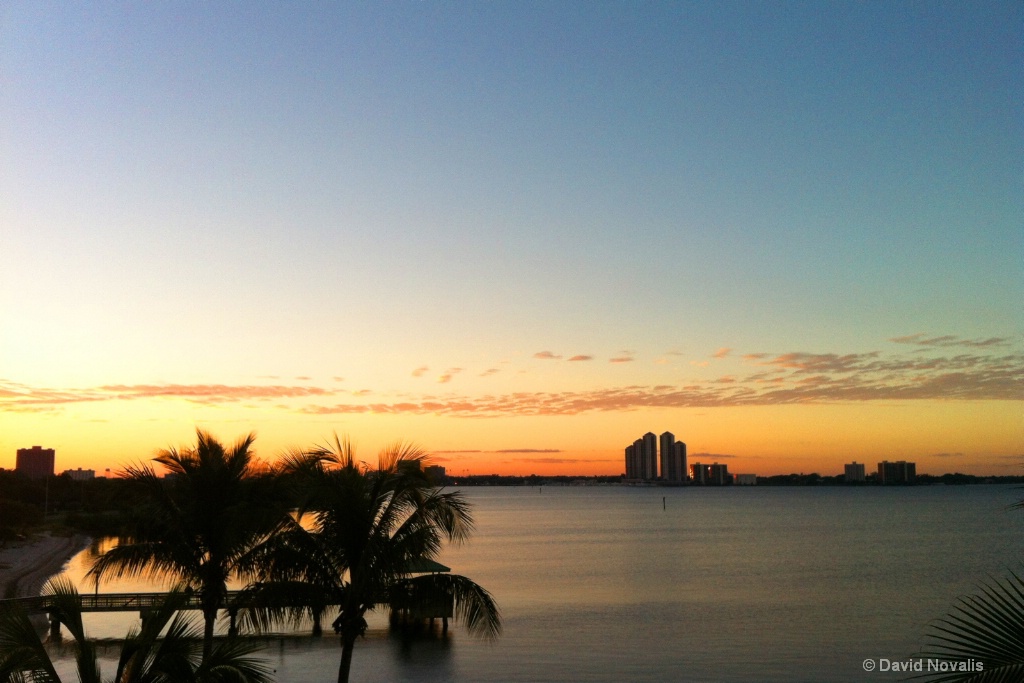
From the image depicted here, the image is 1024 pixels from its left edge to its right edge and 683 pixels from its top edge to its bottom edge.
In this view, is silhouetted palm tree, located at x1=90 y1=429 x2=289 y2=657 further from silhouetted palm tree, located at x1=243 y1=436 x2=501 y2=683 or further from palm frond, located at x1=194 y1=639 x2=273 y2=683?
palm frond, located at x1=194 y1=639 x2=273 y2=683

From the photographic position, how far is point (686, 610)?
55156 mm

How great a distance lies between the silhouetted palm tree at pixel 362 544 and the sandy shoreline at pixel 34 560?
47233 mm

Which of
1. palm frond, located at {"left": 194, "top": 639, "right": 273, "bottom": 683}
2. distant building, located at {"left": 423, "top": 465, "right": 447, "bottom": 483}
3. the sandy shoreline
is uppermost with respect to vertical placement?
distant building, located at {"left": 423, "top": 465, "right": 447, "bottom": 483}

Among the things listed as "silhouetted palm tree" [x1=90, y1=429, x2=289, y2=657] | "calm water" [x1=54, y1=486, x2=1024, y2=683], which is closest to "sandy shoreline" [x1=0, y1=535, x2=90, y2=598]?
"calm water" [x1=54, y1=486, x2=1024, y2=683]

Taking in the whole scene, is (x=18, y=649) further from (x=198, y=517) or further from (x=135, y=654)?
(x=198, y=517)

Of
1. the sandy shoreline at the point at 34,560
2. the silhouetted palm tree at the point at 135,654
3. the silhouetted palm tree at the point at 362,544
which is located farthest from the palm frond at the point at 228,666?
the sandy shoreline at the point at 34,560

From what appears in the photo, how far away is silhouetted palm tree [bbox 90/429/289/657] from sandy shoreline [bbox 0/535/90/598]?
43634mm

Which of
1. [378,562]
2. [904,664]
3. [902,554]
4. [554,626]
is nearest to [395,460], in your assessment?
[378,562]

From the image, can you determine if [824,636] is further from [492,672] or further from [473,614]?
[473,614]

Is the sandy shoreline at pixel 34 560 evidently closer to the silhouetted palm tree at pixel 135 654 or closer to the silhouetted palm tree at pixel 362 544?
the silhouetted palm tree at pixel 362 544

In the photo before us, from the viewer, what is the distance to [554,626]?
4853cm

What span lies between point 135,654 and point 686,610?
51.0 m

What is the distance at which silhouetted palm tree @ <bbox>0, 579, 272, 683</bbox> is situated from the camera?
27.4 ft

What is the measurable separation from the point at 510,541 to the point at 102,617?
262 ft
